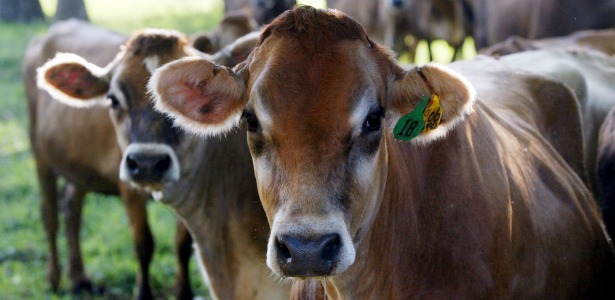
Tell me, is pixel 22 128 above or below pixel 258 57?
below

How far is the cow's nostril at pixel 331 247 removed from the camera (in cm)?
334

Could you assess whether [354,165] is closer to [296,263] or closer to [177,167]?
[296,263]

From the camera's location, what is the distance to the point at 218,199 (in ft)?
18.6

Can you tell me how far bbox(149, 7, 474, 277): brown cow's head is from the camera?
3.40 metres

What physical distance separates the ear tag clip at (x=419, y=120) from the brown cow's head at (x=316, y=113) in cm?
4

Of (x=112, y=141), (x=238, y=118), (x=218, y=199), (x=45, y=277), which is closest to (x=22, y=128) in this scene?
(x=45, y=277)

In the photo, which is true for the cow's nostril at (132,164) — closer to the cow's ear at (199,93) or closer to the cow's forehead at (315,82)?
the cow's ear at (199,93)

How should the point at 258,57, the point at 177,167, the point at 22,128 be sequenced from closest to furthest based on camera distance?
the point at 258,57
the point at 177,167
the point at 22,128

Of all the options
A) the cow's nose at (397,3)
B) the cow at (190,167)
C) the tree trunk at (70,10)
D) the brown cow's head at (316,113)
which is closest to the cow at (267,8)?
the cow's nose at (397,3)

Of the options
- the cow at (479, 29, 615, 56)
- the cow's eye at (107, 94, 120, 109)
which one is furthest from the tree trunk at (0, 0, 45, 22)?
the cow's eye at (107, 94, 120, 109)

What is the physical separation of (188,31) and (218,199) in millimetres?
13142

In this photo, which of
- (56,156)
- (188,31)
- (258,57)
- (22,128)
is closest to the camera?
(258,57)

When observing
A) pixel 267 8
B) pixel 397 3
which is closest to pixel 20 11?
pixel 397 3

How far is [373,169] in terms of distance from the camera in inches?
146
